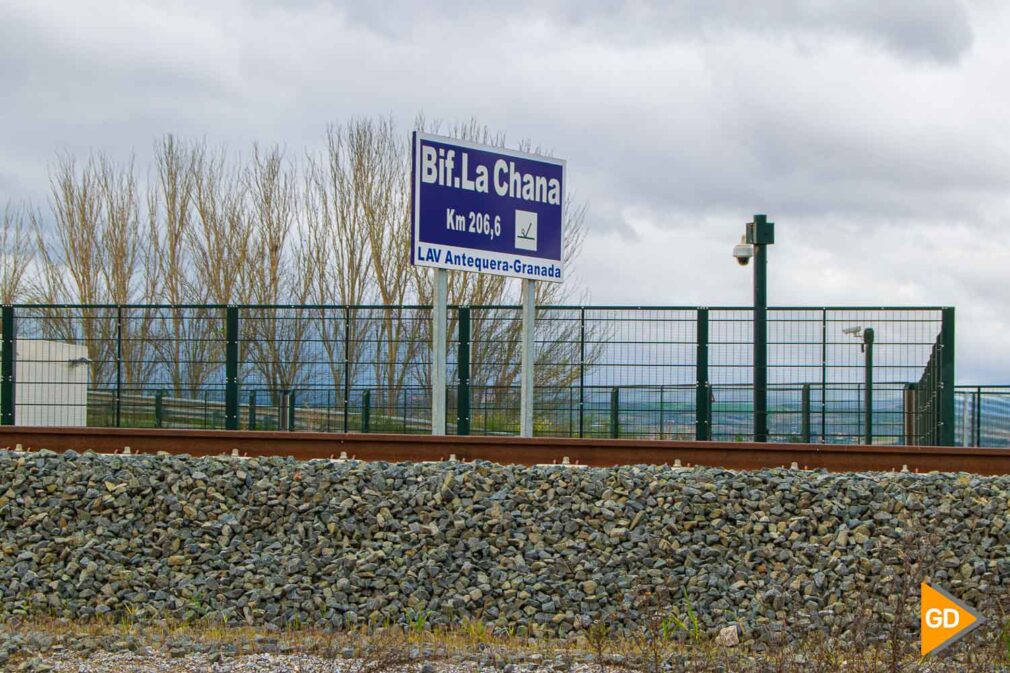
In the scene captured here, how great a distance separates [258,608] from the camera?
8914 millimetres

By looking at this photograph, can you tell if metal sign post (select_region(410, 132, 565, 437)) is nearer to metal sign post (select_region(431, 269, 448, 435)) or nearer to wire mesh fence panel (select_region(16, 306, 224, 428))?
metal sign post (select_region(431, 269, 448, 435))

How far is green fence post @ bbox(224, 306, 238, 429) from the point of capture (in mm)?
17469

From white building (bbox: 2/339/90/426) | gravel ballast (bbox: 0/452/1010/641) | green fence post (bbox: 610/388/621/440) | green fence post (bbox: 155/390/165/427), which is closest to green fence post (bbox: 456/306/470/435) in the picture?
green fence post (bbox: 610/388/621/440)

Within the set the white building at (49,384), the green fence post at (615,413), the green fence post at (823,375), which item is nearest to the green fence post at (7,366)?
the white building at (49,384)

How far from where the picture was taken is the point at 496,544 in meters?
9.38

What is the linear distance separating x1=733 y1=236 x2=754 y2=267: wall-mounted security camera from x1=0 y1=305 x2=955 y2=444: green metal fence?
4391 millimetres

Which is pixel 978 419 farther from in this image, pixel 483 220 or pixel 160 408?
pixel 160 408

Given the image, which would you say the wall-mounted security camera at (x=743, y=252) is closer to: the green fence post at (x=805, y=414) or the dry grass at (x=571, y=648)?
the green fence post at (x=805, y=414)

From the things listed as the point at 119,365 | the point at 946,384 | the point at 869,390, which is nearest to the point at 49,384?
the point at 119,365

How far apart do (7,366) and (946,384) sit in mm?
13864

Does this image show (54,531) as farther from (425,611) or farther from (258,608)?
(425,611)

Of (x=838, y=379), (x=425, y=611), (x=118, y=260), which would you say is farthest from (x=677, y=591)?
(x=118, y=260)

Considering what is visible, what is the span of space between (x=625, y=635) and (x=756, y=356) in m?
9.09

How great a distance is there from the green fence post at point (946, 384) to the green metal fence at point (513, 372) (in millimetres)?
22
